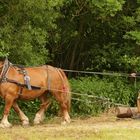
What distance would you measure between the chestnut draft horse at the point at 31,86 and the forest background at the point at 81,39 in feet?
2.79

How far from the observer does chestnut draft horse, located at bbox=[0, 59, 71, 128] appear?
598 inches

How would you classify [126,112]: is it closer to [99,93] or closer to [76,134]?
[99,93]

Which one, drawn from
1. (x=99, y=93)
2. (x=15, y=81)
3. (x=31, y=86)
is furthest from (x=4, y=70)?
(x=99, y=93)

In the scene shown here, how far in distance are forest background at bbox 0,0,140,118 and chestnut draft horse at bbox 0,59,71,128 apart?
0.85 meters

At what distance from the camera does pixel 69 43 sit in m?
23.5

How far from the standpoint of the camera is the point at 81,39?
23.5 metres

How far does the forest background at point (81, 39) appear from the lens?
1748 cm

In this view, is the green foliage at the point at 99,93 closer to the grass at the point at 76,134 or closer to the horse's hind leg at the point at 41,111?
the horse's hind leg at the point at 41,111

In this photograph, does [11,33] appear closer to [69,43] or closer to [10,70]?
[10,70]

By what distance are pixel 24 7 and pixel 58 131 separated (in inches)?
219

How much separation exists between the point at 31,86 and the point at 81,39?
27.3 feet

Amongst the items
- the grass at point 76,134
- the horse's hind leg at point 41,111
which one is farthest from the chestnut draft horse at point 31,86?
the grass at point 76,134

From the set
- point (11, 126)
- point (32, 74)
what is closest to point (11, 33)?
point (32, 74)

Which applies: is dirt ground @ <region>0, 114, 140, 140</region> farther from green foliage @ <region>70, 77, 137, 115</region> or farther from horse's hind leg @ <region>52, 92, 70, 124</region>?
green foliage @ <region>70, 77, 137, 115</region>
